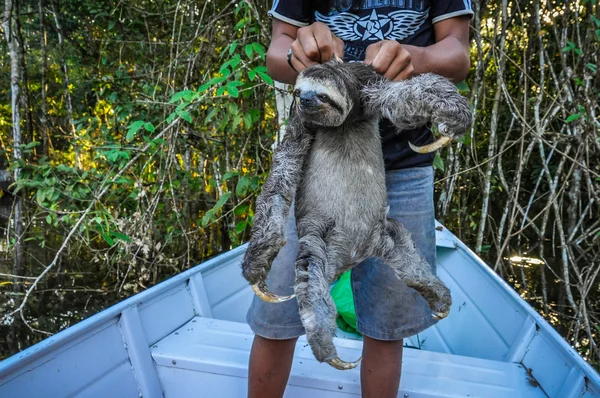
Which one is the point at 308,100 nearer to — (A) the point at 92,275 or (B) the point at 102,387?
(B) the point at 102,387

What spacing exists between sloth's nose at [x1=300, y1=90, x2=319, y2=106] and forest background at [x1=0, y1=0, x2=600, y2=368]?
1579mm

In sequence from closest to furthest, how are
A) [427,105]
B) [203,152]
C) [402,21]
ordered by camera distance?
1. [427,105]
2. [402,21]
3. [203,152]

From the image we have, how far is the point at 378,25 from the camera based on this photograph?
3.89ft

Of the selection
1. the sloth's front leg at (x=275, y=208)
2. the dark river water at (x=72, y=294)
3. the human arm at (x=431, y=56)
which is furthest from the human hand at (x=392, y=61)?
the dark river water at (x=72, y=294)

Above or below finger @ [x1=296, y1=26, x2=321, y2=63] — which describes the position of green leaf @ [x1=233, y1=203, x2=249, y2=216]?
below

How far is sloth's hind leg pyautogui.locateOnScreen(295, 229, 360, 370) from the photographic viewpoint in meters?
0.81

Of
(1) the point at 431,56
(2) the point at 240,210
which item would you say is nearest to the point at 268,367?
(1) the point at 431,56

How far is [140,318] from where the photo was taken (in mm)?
1748

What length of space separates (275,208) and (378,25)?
58cm

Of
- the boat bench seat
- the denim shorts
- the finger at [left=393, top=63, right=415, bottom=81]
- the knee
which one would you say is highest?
the finger at [left=393, top=63, right=415, bottom=81]

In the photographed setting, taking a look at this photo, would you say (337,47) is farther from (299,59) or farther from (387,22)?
(387,22)

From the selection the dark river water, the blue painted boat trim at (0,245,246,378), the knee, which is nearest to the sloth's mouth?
the knee

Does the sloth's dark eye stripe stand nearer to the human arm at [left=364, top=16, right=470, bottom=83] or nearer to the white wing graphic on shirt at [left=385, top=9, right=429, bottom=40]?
the human arm at [left=364, top=16, right=470, bottom=83]

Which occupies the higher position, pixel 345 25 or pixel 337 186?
pixel 345 25
